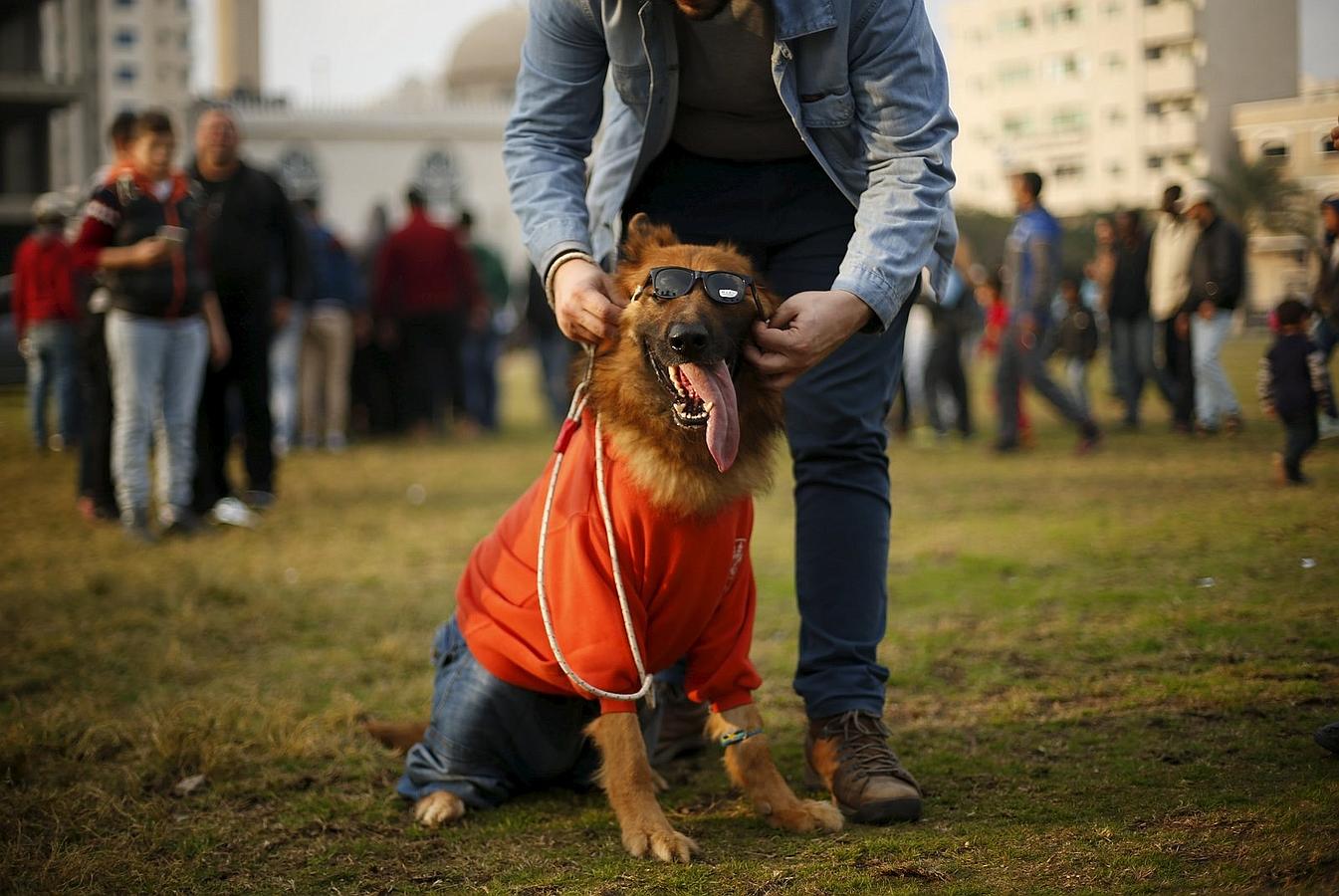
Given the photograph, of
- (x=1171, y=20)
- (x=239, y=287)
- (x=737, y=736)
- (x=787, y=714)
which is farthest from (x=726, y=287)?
(x=239, y=287)

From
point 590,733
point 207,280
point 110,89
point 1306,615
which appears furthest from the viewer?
point 110,89

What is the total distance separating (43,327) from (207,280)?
5466mm

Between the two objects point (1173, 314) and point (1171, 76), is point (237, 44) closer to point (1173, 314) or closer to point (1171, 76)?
point (1173, 314)

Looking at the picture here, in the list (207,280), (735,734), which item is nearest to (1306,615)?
(735,734)

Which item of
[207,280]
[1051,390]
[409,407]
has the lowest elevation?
[409,407]

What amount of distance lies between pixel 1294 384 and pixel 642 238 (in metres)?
4.00

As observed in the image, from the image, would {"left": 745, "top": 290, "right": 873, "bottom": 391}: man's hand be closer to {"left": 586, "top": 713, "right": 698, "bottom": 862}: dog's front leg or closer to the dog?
the dog

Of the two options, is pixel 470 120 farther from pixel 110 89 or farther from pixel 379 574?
pixel 379 574

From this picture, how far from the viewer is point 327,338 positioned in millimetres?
12406

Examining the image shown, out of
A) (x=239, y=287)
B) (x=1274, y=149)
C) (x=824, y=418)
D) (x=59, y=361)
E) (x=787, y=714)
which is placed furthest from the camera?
(x=59, y=361)

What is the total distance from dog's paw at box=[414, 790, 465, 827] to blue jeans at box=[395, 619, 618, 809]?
2 cm

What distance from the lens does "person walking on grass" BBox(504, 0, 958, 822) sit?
2.76 meters

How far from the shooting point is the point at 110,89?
1112 inches

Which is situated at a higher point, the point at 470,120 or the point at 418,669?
the point at 470,120
